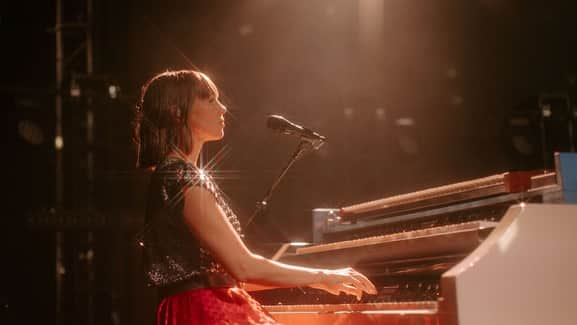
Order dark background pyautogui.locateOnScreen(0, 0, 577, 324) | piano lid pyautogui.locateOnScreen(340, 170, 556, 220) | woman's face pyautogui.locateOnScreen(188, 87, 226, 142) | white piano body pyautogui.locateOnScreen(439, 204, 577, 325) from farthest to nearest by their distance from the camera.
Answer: dark background pyautogui.locateOnScreen(0, 0, 577, 324), woman's face pyautogui.locateOnScreen(188, 87, 226, 142), piano lid pyautogui.locateOnScreen(340, 170, 556, 220), white piano body pyautogui.locateOnScreen(439, 204, 577, 325)

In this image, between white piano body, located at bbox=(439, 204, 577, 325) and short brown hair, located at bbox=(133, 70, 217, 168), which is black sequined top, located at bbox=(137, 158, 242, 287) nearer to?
short brown hair, located at bbox=(133, 70, 217, 168)

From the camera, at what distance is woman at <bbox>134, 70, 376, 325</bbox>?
2.18 meters

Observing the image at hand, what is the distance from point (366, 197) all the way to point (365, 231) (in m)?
3.56

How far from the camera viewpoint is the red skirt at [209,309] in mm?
2217

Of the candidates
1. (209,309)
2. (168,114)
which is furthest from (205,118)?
(209,309)

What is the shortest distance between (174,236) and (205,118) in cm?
44

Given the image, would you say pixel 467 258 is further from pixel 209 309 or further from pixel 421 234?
pixel 209 309

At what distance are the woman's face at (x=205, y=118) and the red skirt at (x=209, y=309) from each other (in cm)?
56

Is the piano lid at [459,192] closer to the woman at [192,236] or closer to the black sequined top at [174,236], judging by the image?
the woman at [192,236]

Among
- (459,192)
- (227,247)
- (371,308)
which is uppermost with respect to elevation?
(459,192)

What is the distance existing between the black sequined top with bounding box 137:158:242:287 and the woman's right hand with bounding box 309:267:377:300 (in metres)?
0.34

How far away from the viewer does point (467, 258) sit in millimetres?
1940

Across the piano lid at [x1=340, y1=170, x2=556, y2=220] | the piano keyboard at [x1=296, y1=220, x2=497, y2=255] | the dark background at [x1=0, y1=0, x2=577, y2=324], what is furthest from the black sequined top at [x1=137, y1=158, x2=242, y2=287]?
the dark background at [x1=0, y1=0, x2=577, y2=324]

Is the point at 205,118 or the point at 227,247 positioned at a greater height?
the point at 205,118
